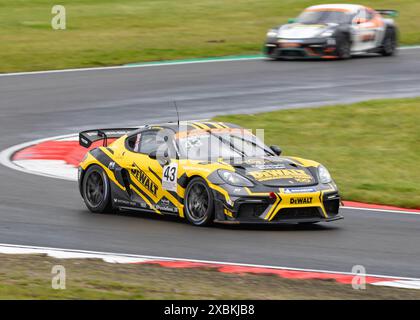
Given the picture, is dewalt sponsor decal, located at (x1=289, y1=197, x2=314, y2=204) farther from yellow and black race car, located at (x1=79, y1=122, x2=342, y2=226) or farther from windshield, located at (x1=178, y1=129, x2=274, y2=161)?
windshield, located at (x1=178, y1=129, x2=274, y2=161)

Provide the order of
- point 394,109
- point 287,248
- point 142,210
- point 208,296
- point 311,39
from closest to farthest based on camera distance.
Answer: point 208,296 → point 287,248 → point 142,210 → point 394,109 → point 311,39

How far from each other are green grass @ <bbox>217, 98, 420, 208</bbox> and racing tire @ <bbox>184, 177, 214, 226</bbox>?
2.83 m

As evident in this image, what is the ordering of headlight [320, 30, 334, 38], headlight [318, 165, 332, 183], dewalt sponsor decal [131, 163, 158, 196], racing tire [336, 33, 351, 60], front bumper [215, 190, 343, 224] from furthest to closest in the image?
racing tire [336, 33, 351, 60] < headlight [320, 30, 334, 38] < dewalt sponsor decal [131, 163, 158, 196] < headlight [318, 165, 332, 183] < front bumper [215, 190, 343, 224]

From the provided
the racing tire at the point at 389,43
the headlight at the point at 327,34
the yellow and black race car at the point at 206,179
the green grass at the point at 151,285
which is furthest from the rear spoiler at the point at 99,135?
the racing tire at the point at 389,43

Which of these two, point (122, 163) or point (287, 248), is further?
point (122, 163)

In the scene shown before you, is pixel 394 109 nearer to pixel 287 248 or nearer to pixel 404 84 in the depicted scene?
pixel 404 84

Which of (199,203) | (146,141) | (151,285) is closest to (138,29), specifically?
(146,141)

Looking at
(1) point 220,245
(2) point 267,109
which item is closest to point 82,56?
(2) point 267,109

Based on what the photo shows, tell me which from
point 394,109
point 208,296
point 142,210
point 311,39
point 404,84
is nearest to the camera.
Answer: point 208,296

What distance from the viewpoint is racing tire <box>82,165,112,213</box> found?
44.3 ft

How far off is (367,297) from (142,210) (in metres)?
4.81

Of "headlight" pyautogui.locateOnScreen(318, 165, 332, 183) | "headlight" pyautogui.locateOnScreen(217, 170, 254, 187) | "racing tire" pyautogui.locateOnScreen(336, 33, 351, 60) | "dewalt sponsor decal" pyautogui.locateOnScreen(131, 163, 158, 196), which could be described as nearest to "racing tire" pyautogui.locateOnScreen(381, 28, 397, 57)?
"racing tire" pyautogui.locateOnScreen(336, 33, 351, 60)

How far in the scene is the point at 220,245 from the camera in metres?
11.3

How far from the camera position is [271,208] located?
12.0 meters
